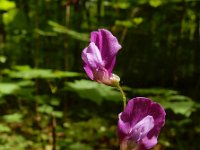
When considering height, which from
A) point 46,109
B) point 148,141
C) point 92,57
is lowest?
point 46,109

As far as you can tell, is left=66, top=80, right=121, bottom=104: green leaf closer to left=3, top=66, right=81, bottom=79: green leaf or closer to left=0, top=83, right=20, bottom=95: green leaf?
left=3, top=66, right=81, bottom=79: green leaf

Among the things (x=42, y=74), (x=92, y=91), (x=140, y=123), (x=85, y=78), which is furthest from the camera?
(x=85, y=78)

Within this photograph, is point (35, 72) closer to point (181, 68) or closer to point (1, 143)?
point (1, 143)

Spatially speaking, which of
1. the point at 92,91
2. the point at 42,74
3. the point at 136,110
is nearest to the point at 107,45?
the point at 136,110

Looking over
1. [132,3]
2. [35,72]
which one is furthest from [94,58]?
[132,3]

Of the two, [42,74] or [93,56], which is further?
[42,74]

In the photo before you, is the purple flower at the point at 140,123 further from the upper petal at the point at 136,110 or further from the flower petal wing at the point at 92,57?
the flower petal wing at the point at 92,57

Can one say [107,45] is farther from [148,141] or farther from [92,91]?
[92,91]

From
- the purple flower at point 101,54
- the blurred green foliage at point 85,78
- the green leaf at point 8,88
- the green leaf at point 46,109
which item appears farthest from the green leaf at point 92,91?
the purple flower at point 101,54
